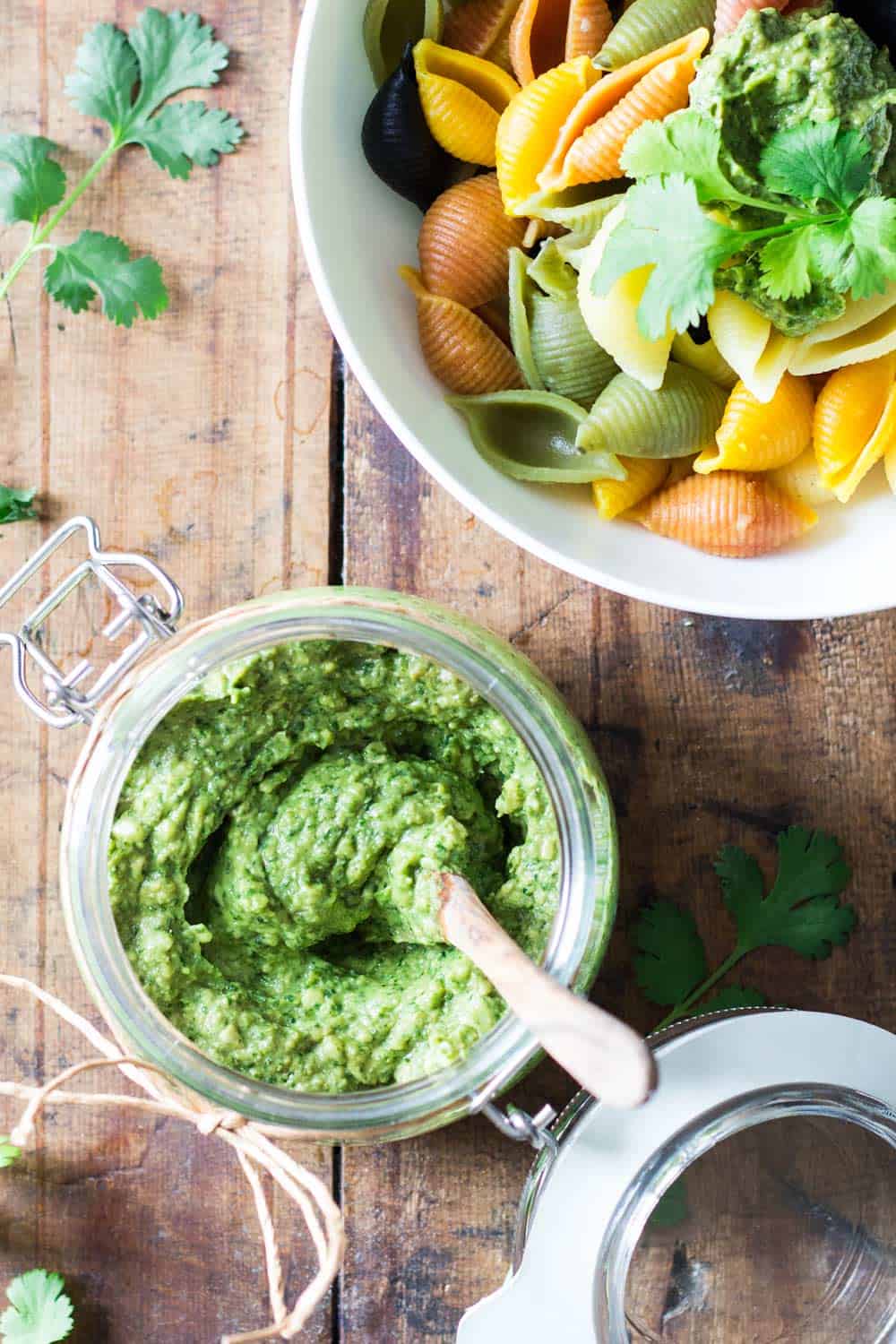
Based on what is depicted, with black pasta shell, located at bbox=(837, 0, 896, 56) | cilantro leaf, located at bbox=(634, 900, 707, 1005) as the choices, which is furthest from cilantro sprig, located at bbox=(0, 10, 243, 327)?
cilantro leaf, located at bbox=(634, 900, 707, 1005)

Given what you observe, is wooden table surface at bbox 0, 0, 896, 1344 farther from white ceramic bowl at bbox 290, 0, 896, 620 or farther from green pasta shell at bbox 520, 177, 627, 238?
green pasta shell at bbox 520, 177, 627, 238

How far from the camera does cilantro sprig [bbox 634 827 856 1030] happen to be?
3.33ft

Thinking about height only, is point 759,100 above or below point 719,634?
above

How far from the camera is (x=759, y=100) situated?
0.80 metres

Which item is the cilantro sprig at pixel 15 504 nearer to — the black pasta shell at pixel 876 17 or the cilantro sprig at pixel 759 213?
the cilantro sprig at pixel 759 213

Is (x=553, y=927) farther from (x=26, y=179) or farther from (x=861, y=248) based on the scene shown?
(x=26, y=179)

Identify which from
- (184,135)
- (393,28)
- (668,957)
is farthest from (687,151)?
(668,957)

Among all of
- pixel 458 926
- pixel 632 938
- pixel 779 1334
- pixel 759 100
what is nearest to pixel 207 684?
pixel 458 926

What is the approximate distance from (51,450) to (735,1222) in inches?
31.0

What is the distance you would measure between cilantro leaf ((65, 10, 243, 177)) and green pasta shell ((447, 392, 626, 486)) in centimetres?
33

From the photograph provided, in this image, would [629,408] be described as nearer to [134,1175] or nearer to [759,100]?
[759,100]

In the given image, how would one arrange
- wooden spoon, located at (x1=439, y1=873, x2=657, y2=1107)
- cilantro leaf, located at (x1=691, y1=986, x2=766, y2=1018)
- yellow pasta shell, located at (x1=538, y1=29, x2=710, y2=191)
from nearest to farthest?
1. wooden spoon, located at (x1=439, y1=873, x2=657, y2=1107)
2. yellow pasta shell, located at (x1=538, y1=29, x2=710, y2=191)
3. cilantro leaf, located at (x1=691, y1=986, x2=766, y2=1018)

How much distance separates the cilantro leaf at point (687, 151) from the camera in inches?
30.7

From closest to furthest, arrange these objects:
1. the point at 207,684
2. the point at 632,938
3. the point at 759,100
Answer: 1. the point at 759,100
2. the point at 207,684
3. the point at 632,938
